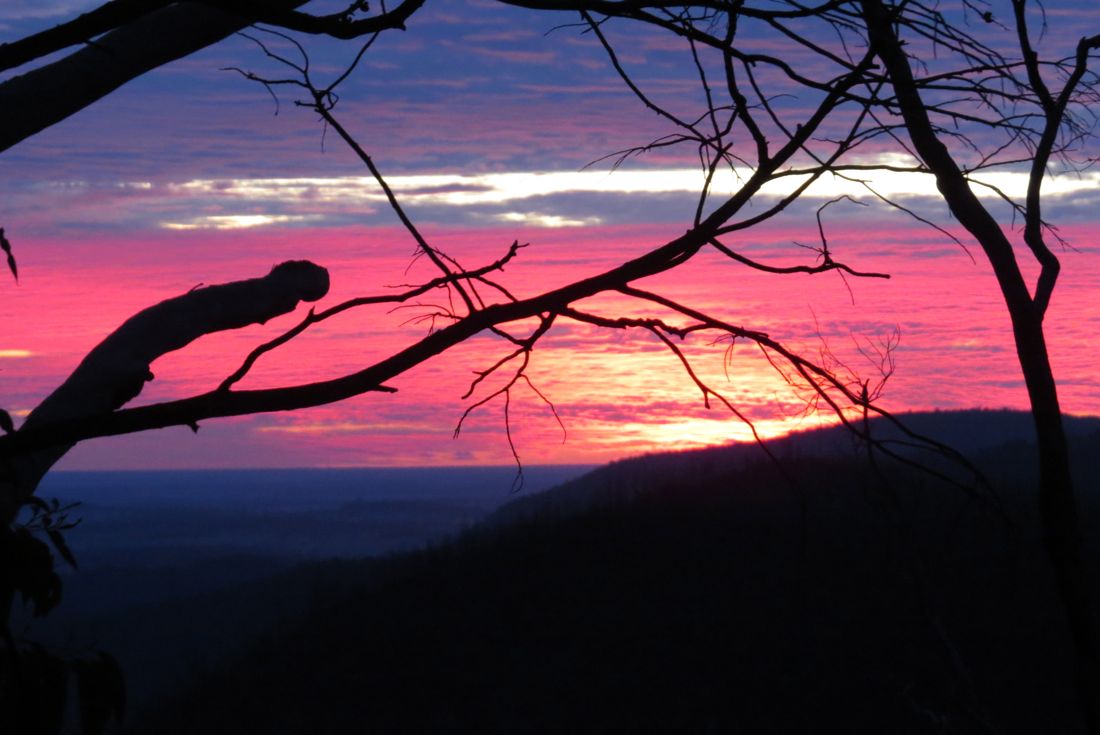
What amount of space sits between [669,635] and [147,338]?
49.8 feet

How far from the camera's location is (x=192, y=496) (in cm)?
16638

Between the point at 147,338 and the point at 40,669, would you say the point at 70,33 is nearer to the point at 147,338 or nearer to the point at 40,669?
the point at 147,338

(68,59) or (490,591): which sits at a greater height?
(68,59)

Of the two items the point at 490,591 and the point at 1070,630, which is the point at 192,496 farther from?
the point at 1070,630

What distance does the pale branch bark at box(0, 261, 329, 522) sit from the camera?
10.4 ft

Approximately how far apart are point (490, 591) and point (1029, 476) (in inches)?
601

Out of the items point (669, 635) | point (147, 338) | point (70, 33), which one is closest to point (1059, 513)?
point (147, 338)

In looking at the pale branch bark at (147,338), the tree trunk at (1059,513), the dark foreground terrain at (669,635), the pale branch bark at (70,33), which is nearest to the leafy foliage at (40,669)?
the pale branch bark at (147,338)

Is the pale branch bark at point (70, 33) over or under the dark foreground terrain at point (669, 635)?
over

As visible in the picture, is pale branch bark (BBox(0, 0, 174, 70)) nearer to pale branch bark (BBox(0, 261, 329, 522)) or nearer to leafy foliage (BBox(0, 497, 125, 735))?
leafy foliage (BBox(0, 497, 125, 735))

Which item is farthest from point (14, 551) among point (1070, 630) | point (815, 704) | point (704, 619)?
point (704, 619)

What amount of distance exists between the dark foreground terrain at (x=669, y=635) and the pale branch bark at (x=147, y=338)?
10672mm

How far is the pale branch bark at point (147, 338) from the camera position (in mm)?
3160

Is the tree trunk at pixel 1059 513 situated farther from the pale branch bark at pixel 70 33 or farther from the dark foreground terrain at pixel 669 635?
the dark foreground terrain at pixel 669 635
